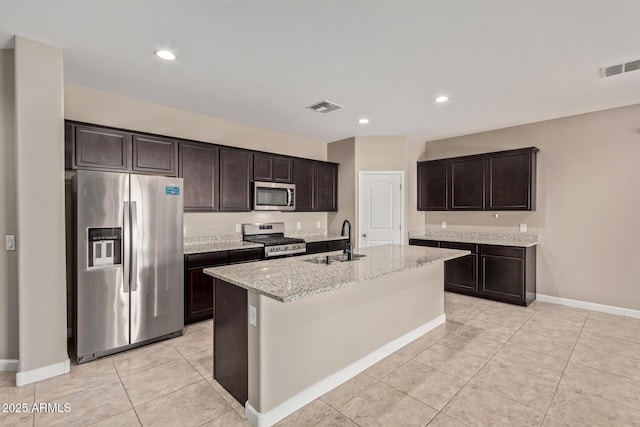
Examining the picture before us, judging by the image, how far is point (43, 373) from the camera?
2.59 m

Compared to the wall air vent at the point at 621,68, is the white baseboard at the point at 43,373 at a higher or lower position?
lower

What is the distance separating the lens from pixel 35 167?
2.57 meters

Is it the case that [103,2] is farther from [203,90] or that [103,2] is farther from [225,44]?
[203,90]

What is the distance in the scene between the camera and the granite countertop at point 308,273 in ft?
6.24

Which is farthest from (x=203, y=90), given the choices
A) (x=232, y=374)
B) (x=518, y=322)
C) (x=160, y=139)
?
(x=518, y=322)

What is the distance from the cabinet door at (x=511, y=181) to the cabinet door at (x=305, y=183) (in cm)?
286

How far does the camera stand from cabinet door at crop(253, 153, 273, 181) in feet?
15.4

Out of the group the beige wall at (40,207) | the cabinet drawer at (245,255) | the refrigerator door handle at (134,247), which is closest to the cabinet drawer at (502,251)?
the cabinet drawer at (245,255)

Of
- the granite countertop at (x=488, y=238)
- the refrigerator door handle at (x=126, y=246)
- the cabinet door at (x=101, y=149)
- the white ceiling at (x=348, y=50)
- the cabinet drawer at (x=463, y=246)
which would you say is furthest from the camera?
the cabinet drawer at (x=463, y=246)

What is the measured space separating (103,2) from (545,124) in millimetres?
5503

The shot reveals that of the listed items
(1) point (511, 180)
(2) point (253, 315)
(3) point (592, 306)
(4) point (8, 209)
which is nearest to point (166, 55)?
(4) point (8, 209)

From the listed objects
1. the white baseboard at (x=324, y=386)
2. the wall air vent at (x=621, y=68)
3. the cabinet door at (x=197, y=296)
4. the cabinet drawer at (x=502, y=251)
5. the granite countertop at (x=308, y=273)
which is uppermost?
the wall air vent at (x=621, y=68)

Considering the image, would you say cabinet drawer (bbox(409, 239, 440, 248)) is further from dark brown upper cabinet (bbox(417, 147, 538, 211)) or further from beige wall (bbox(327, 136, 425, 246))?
Answer: dark brown upper cabinet (bbox(417, 147, 538, 211))

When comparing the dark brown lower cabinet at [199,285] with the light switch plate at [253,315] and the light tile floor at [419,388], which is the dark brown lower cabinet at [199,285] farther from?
the light switch plate at [253,315]
